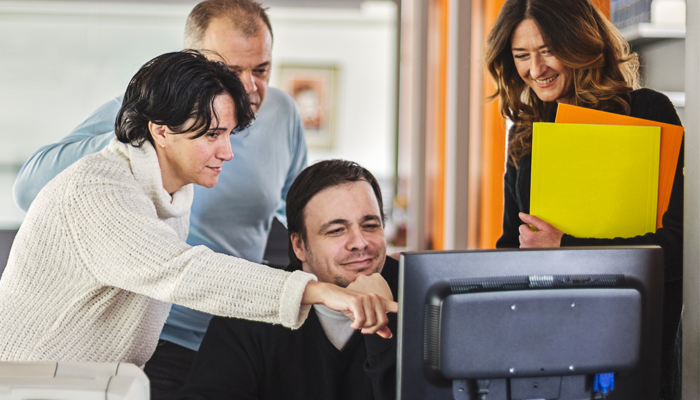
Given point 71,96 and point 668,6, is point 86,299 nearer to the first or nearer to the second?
point 668,6

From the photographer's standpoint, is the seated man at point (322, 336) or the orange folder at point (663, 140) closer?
the orange folder at point (663, 140)

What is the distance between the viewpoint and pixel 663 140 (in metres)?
1.09

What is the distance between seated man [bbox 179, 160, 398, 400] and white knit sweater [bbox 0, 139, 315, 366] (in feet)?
0.60

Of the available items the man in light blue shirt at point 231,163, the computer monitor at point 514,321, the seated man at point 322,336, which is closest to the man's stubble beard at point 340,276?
the seated man at point 322,336

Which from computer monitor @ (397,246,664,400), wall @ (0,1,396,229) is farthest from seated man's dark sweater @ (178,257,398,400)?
wall @ (0,1,396,229)

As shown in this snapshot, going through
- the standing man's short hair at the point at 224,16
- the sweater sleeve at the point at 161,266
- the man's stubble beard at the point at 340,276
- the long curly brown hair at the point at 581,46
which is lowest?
the man's stubble beard at the point at 340,276

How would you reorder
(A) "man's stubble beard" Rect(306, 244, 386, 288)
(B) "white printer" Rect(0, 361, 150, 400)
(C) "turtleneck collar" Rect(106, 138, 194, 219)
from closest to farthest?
(B) "white printer" Rect(0, 361, 150, 400), (C) "turtleneck collar" Rect(106, 138, 194, 219), (A) "man's stubble beard" Rect(306, 244, 386, 288)

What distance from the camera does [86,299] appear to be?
101 cm

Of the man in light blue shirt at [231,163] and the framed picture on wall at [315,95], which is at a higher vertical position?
the framed picture on wall at [315,95]

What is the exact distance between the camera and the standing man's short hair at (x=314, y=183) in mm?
1556

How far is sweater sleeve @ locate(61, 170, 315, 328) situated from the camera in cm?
84

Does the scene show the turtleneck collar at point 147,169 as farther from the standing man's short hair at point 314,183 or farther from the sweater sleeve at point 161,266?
the standing man's short hair at point 314,183

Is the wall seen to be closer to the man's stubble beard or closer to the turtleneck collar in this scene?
the man's stubble beard

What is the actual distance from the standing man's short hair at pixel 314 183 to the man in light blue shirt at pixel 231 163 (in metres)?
0.15
